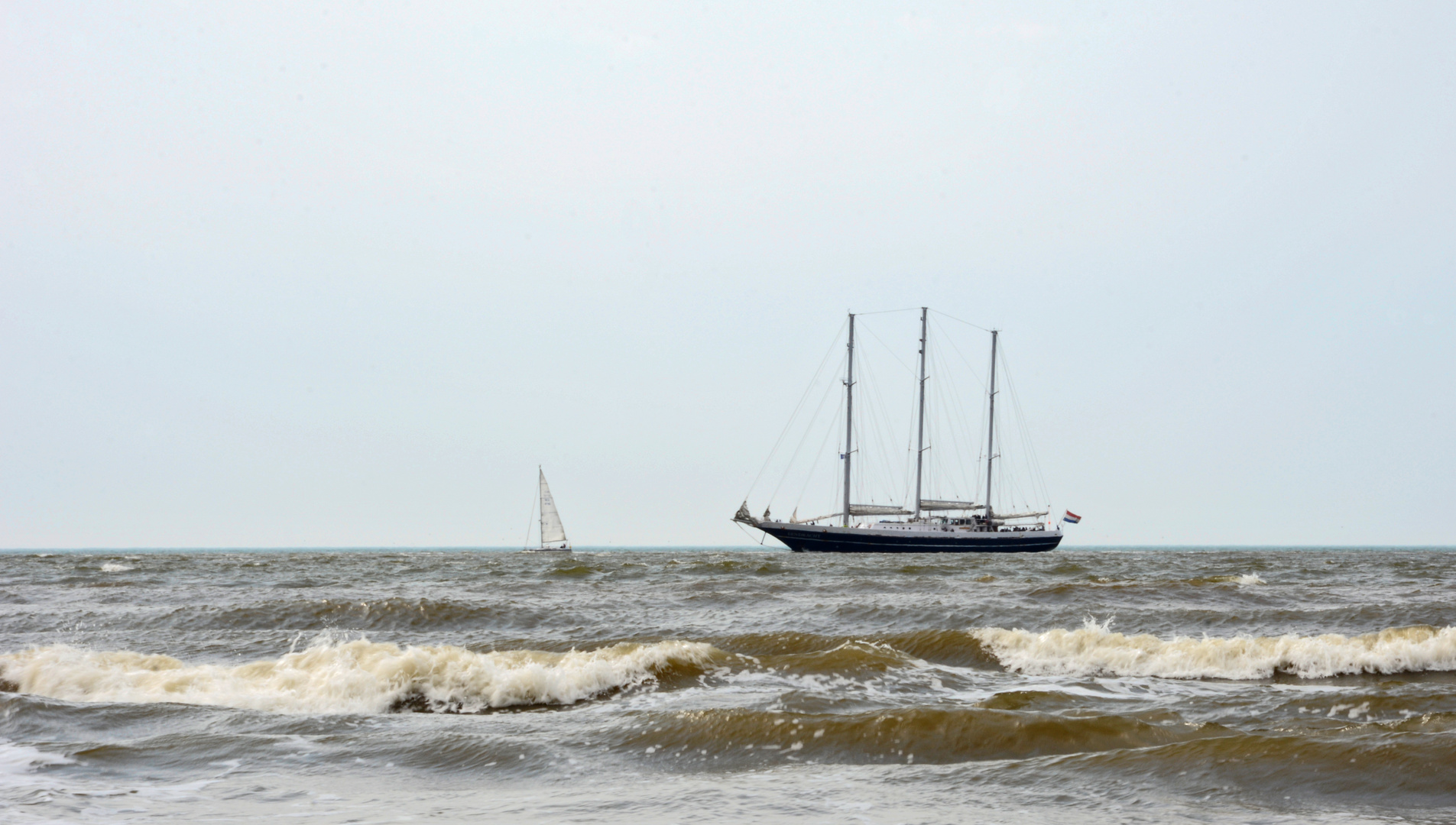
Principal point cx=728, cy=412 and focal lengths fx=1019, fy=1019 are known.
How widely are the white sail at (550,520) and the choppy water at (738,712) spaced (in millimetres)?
66177

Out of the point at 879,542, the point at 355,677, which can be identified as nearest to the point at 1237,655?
the point at 355,677

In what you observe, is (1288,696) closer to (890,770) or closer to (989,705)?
(989,705)

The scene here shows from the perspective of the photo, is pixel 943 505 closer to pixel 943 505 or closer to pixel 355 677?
pixel 943 505

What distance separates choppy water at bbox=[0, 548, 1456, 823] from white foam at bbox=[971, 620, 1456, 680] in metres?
0.04

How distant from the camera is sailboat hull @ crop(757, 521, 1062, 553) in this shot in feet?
238

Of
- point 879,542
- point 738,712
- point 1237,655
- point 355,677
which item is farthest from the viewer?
point 879,542

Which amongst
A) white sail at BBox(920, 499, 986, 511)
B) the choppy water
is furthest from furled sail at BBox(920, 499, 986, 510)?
→ the choppy water

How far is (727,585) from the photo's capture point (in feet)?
87.0

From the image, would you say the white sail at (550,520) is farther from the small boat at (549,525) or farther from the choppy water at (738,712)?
the choppy water at (738,712)

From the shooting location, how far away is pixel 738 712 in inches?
364

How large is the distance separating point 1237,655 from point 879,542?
2372 inches

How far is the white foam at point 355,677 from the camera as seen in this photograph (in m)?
10.8

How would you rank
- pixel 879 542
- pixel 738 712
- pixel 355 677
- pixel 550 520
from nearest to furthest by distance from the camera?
pixel 738 712 < pixel 355 677 < pixel 879 542 < pixel 550 520

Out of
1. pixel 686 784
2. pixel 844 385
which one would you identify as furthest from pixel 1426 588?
pixel 844 385
